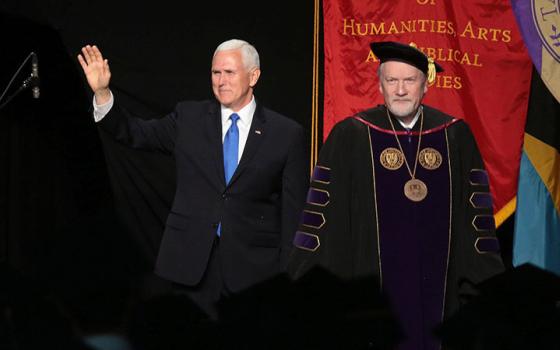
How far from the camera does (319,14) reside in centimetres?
602

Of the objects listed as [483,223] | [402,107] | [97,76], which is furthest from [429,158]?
[97,76]

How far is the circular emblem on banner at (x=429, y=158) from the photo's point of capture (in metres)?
4.25

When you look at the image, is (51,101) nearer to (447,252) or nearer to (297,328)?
(297,328)

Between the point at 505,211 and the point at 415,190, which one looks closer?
the point at 415,190

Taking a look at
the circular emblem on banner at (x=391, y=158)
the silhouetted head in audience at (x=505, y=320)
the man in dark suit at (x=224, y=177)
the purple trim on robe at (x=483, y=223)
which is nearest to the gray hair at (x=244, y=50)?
the man in dark suit at (x=224, y=177)

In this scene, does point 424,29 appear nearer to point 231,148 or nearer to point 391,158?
point 391,158

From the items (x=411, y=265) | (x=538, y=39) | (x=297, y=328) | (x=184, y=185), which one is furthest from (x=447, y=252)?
(x=538, y=39)

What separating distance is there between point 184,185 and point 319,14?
2.07 metres

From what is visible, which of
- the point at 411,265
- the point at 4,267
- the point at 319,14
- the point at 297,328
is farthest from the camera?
the point at 319,14

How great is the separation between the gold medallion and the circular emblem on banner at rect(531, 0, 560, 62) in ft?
6.29

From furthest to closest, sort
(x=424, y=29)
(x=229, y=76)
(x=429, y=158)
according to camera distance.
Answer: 1. (x=424, y=29)
2. (x=229, y=76)
3. (x=429, y=158)

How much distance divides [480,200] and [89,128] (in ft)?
8.12

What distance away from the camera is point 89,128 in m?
5.66

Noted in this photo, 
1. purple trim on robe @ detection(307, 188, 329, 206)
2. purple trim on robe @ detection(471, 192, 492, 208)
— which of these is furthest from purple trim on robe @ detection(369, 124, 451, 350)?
purple trim on robe @ detection(307, 188, 329, 206)
